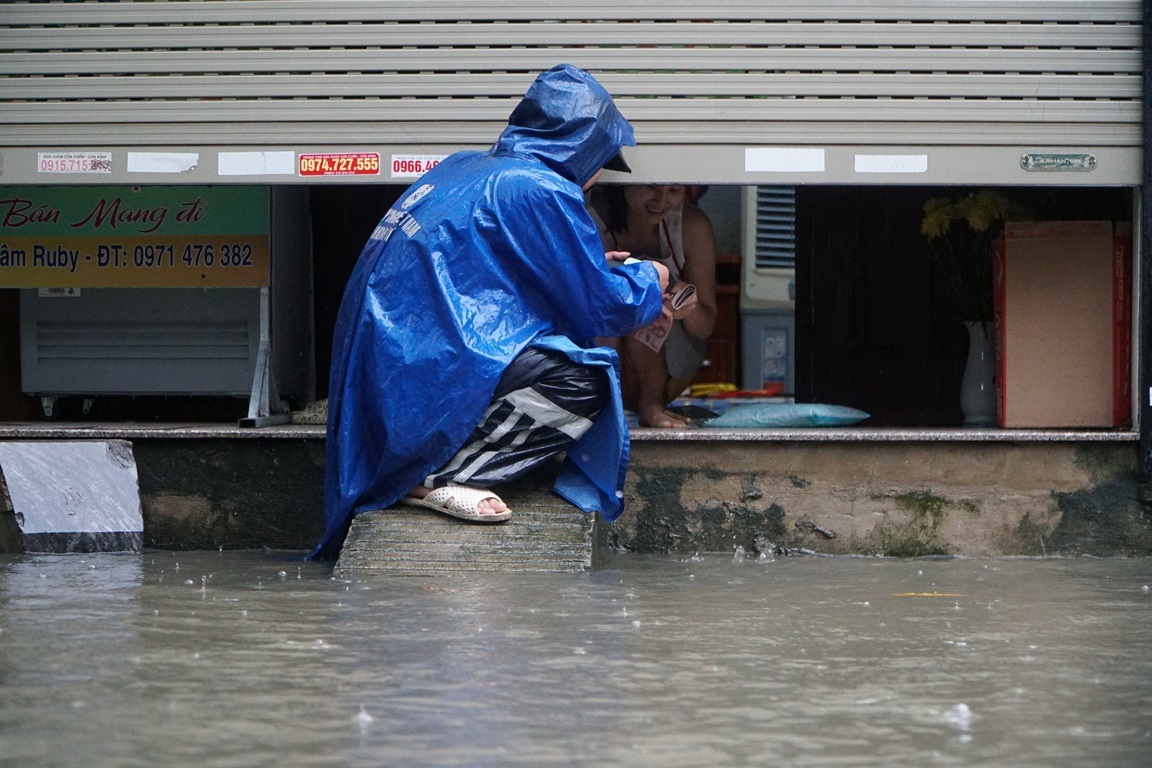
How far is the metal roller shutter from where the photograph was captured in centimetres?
503

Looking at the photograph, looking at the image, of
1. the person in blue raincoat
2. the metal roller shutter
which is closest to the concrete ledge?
the person in blue raincoat

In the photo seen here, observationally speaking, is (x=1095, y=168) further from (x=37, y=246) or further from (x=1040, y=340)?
(x=37, y=246)

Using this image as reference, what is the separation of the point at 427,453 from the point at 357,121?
135cm

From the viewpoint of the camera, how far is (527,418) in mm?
4473

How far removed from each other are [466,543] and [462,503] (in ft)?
0.42

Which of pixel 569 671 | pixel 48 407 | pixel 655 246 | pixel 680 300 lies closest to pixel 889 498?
pixel 680 300

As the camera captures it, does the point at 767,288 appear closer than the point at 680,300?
No

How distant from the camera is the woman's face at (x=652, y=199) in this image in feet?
19.1

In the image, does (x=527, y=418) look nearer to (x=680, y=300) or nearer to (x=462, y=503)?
(x=462, y=503)

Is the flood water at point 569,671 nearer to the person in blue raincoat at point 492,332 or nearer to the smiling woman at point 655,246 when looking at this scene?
the person in blue raincoat at point 492,332

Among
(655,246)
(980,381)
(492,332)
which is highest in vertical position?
(655,246)

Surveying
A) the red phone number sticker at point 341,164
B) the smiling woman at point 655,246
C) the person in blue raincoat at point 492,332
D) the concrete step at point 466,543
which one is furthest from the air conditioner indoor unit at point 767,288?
the concrete step at point 466,543

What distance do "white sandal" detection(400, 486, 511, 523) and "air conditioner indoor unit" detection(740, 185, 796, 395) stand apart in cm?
544

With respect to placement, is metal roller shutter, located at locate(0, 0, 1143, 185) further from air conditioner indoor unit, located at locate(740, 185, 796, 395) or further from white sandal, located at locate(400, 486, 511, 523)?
air conditioner indoor unit, located at locate(740, 185, 796, 395)
